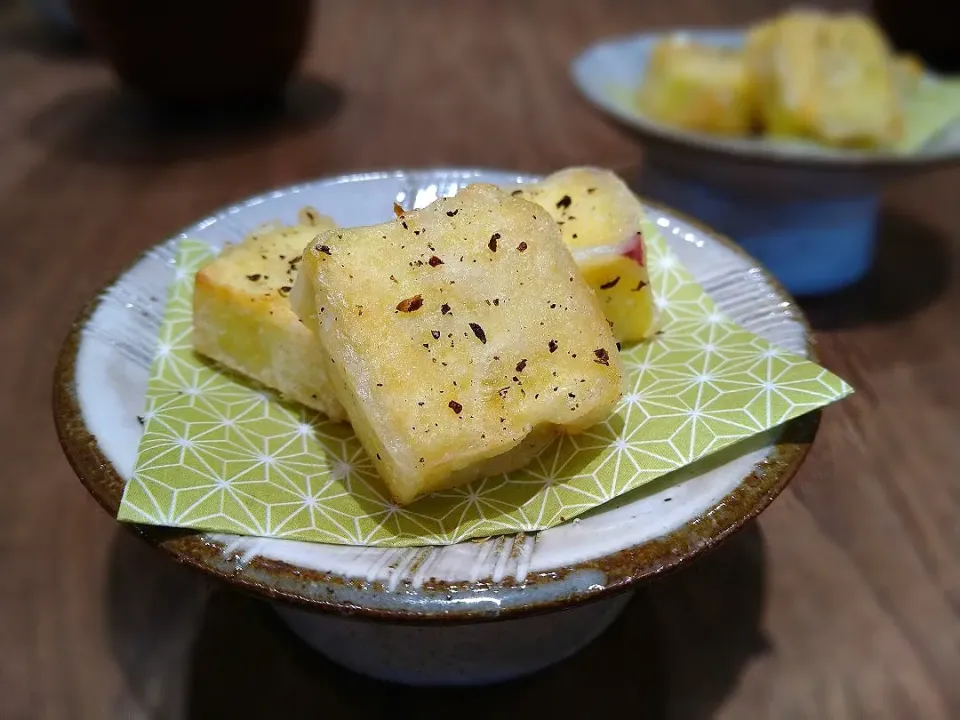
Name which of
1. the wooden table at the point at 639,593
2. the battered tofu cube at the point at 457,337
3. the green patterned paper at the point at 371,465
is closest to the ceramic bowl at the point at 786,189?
the wooden table at the point at 639,593

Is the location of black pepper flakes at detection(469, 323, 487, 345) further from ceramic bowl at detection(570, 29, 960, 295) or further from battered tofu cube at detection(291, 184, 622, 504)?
ceramic bowl at detection(570, 29, 960, 295)

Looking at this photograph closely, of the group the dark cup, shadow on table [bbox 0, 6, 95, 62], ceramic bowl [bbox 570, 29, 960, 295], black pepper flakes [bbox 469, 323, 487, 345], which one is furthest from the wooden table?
shadow on table [bbox 0, 6, 95, 62]

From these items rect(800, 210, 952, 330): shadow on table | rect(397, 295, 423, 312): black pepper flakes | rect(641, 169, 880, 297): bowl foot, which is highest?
rect(397, 295, 423, 312): black pepper flakes

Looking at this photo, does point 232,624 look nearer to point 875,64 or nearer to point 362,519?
point 362,519

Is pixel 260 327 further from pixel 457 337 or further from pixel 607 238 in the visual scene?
pixel 607 238

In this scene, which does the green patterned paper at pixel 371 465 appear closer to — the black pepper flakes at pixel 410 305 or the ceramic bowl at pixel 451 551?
the ceramic bowl at pixel 451 551

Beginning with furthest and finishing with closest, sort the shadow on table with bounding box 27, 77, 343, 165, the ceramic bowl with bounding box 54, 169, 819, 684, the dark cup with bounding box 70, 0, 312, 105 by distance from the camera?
the shadow on table with bounding box 27, 77, 343, 165
the dark cup with bounding box 70, 0, 312, 105
the ceramic bowl with bounding box 54, 169, 819, 684
